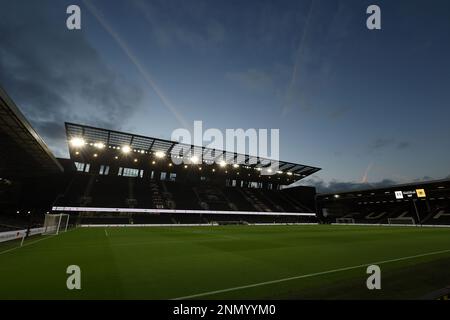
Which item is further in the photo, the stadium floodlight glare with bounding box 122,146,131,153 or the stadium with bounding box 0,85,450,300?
the stadium floodlight glare with bounding box 122,146,131,153

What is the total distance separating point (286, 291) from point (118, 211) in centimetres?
5048

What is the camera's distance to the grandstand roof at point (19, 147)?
18297 millimetres

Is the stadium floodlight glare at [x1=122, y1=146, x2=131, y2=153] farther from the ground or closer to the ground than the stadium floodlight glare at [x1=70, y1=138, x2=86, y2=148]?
farther from the ground

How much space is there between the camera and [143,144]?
50.9m

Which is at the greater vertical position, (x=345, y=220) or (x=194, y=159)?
(x=194, y=159)

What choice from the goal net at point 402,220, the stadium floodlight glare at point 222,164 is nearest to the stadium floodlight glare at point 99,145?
the stadium floodlight glare at point 222,164

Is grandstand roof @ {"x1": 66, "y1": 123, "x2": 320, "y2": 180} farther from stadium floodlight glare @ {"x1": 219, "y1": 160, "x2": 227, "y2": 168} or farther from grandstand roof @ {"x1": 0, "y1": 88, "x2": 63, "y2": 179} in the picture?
grandstand roof @ {"x1": 0, "y1": 88, "x2": 63, "y2": 179}

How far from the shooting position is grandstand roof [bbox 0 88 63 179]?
18297 mm

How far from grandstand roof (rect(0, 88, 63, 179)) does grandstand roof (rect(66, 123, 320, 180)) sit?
9966 mm

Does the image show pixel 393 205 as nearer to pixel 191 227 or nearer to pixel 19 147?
pixel 191 227

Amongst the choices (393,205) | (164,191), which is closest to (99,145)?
(164,191)

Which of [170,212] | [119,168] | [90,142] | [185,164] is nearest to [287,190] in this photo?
[185,164]

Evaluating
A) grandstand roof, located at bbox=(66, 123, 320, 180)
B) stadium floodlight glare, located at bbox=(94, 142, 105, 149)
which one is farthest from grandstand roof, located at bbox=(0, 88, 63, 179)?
stadium floodlight glare, located at bbox=(94, 142, 105, 149)

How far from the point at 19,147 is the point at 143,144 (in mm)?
25625
